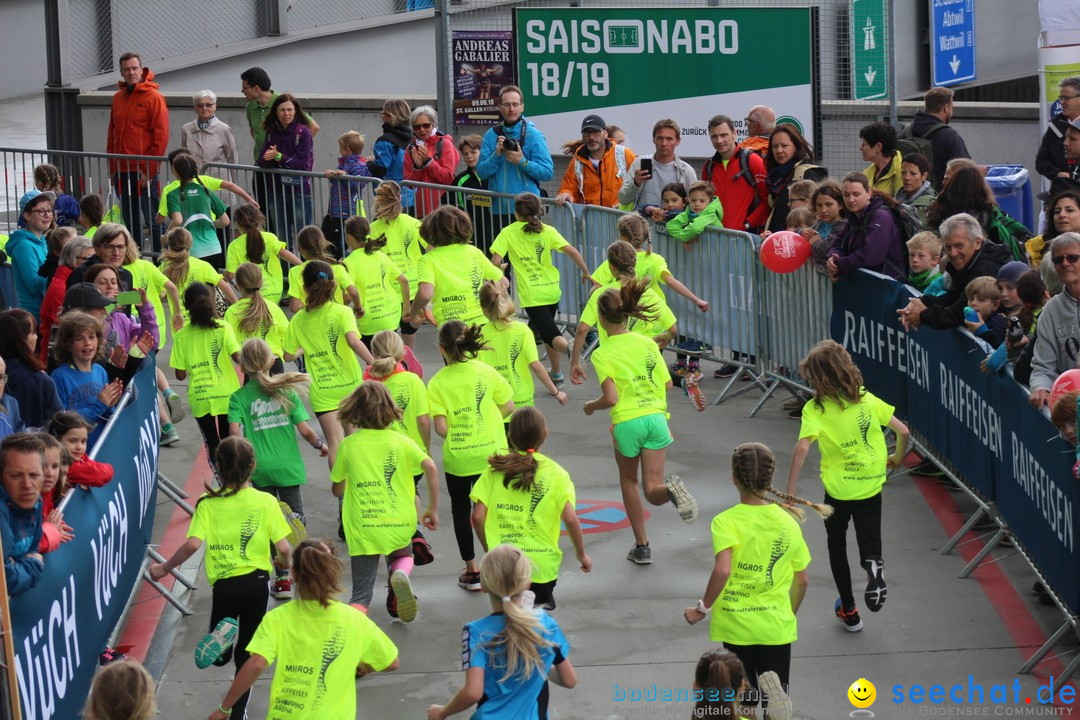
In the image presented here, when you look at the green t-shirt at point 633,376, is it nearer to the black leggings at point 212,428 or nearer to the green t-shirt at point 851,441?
the green t-shirt at point 851,441

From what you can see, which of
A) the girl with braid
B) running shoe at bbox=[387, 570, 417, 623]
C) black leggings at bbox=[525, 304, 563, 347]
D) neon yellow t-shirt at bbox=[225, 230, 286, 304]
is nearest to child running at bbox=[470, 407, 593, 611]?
running shoe at bbox=[387, 570, 417, 623]

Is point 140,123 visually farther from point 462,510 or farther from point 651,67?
point 462,510

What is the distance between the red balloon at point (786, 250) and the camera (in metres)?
12.6

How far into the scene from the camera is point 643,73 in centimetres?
1775

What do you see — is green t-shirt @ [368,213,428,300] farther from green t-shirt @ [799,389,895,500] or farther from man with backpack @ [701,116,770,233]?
green t-shirt @ [799,389,895,500]

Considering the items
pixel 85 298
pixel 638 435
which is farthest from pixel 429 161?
pixel 638 435

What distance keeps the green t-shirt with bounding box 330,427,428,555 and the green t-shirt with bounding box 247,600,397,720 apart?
2008 mm

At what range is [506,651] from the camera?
6.30m

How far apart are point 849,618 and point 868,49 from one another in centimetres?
1053

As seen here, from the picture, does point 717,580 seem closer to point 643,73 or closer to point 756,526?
point 756,526

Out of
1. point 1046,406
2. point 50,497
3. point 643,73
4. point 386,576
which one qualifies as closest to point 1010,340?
point 1046,406

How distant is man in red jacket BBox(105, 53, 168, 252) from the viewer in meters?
17.8

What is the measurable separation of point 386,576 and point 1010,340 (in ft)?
14.3

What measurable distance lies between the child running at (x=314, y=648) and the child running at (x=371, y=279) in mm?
6463
